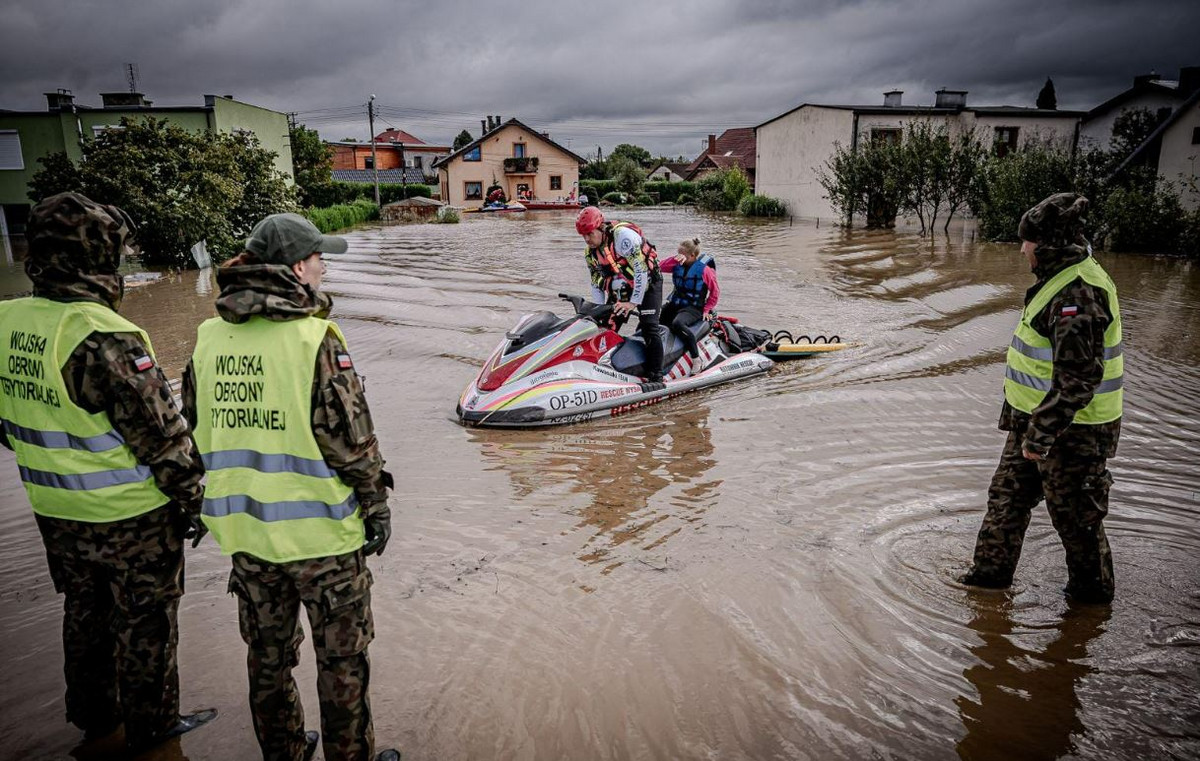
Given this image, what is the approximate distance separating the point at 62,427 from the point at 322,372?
1.16 meters

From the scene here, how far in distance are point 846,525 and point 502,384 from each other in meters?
3.59

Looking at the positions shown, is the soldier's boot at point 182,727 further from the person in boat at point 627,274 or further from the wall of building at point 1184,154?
the wall of building at point 1184,154

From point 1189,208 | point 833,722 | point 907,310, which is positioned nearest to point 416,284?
point 907,310

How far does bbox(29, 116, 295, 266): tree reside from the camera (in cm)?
1728

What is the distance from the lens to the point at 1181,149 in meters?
24.3

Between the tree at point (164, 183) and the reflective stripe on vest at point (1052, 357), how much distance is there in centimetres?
1904

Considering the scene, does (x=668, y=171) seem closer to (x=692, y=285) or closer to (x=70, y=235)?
(x=692, y=285)

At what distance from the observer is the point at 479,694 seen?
11.3 feet

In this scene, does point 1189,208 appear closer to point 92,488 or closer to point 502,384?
point 502,384

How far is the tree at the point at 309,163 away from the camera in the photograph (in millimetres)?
40125

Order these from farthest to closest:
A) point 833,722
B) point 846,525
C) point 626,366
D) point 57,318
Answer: point 626,366, point 846,525, point 833,722, point 57,318

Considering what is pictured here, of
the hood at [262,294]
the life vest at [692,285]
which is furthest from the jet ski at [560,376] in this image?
the hood at [262,294]

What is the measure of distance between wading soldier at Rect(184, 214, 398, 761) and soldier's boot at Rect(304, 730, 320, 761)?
0.70 feet

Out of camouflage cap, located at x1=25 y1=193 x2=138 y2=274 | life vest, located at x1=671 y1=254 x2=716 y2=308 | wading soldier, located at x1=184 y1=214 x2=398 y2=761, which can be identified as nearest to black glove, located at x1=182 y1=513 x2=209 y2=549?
wading soldier, located at x1=184 y1=214 x2=398 y2=761
